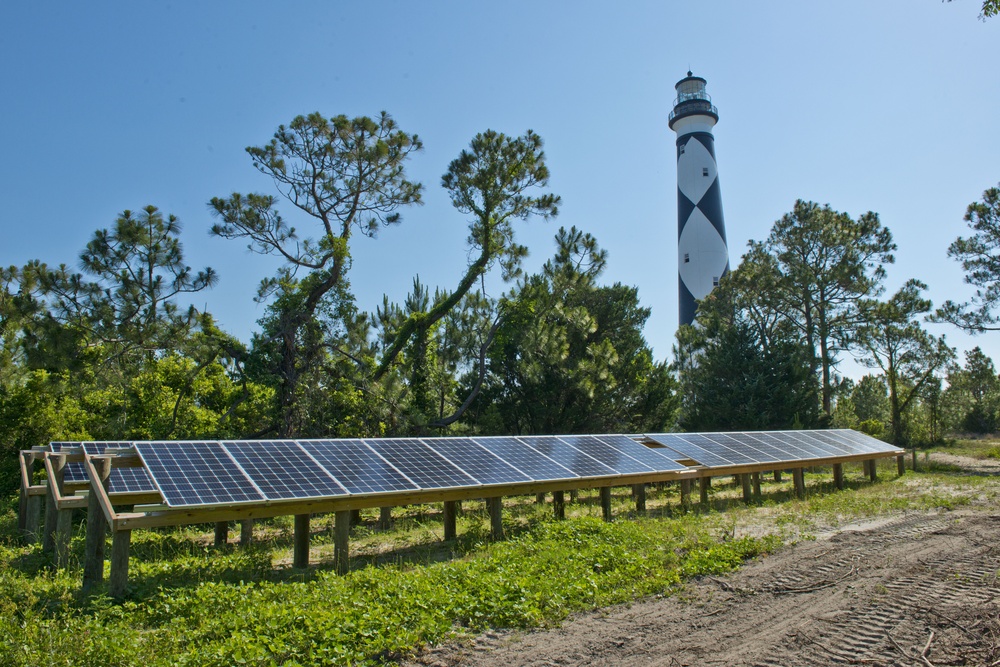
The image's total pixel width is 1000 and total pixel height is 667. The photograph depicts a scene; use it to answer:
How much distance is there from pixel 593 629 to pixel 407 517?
729 centimetres

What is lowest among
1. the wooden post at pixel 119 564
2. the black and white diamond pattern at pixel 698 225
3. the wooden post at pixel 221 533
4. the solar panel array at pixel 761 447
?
the wooden post at pixel 221 533

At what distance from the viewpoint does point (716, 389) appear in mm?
26797

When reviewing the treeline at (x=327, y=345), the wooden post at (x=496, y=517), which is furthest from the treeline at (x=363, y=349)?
the wooden post at (x=496, y=517)

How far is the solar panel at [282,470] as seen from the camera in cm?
735

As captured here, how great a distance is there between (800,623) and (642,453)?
719 cm

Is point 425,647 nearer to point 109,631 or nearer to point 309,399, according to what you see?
point 109,631

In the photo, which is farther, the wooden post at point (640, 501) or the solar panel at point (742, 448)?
the solar panel at point (742, 448)

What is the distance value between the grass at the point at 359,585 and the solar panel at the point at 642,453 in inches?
33.1

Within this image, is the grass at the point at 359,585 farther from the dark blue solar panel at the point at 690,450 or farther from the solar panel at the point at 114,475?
the dark blue solar panel at the point at 690,450

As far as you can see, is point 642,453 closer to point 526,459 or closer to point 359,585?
point 526,459

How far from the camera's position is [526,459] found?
10547 millimetres

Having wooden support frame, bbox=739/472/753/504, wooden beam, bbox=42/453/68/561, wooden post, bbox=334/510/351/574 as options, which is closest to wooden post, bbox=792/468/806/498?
wooden support frame, bbox=739/472/753/504

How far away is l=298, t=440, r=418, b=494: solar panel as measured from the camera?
26.1 feet

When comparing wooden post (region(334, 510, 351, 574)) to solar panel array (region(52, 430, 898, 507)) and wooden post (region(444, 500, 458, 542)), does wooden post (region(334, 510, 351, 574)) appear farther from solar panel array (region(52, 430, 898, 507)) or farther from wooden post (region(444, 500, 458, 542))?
wooden post (region(444, 500, 458, 542))
